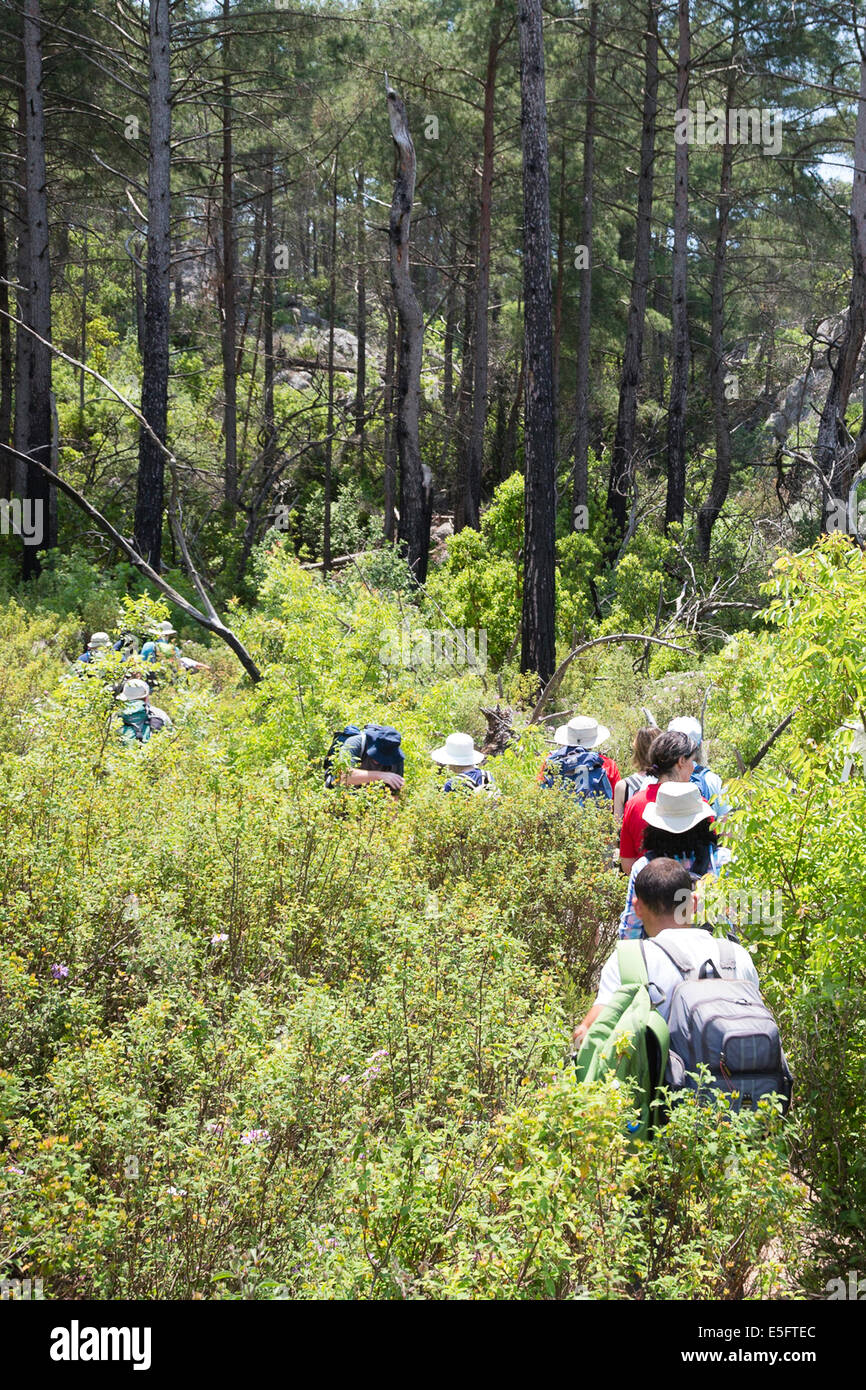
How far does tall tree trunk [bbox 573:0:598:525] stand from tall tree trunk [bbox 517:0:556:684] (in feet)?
25.2

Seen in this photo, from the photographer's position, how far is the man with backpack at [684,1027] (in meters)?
2.86

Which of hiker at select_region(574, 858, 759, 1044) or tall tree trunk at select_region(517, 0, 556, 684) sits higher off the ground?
tall tree trunk at select_region(517, 0, 556, 684)

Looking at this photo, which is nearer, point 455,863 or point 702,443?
point 455,863

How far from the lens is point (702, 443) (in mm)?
24688

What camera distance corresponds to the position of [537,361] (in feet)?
33.4

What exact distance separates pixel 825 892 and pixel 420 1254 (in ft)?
5.48

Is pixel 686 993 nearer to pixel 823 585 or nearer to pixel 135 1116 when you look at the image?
pixel 823 585

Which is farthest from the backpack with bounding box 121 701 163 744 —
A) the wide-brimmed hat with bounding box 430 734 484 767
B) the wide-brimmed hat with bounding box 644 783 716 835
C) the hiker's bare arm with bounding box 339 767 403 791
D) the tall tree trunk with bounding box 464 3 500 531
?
the tall tree trunk with bounding box 464 3 500 531

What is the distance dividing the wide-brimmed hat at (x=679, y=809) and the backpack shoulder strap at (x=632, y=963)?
1202 millimetres

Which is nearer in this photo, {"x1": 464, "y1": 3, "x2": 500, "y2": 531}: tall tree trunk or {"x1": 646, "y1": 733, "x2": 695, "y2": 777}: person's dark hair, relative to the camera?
{"x1": 646, "y1": 733, "x2": 695, "y2": 777}: person's dark hair

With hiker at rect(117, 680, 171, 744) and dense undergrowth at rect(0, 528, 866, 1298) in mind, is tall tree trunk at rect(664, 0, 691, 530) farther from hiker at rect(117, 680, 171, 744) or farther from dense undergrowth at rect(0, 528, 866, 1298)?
dense undergrowth at rect(0, 528, 866, 1298)

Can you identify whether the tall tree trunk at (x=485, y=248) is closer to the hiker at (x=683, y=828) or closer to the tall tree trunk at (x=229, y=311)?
the tall tree trunk at (x=229, y=311)

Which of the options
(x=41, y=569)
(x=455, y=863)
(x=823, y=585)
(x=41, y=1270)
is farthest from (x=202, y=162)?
(x=41, y=1270)

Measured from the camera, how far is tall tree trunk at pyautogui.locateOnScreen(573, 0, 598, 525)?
61.7 feet
